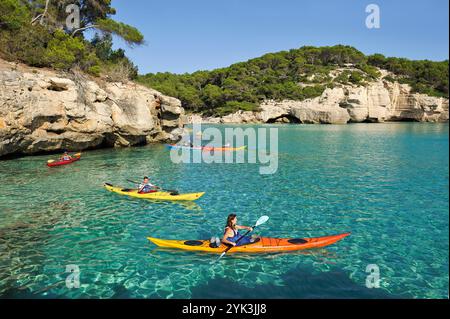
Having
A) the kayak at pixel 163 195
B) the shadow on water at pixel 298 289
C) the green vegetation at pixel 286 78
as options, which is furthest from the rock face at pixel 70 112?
the green vegetation at pixel 286 78

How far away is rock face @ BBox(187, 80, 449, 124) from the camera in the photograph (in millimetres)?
76375

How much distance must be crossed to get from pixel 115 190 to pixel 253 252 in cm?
865

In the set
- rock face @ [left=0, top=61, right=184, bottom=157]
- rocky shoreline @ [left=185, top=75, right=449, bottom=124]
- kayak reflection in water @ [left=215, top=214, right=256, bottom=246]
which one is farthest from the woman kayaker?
rocky shoreline @ [left=185, top=75, right=449, bottom=124]

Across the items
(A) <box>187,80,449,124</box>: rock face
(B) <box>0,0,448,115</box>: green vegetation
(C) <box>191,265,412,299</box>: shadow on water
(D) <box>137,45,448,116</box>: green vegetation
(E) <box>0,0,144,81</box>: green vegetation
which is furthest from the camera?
(D) <box>137,45,448,116</box>: green vegetation

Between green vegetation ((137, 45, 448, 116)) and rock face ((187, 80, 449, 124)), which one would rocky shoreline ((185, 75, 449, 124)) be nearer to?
rock face ((187, 80, 449, 124))

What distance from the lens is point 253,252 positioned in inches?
361

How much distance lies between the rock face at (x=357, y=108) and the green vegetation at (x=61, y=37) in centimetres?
4563

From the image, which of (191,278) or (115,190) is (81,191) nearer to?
(115,190)

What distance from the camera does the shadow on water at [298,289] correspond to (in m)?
7.13

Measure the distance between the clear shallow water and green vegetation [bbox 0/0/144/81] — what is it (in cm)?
1098

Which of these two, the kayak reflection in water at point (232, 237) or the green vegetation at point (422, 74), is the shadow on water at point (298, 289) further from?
the green vegetation at point (422, 74)
